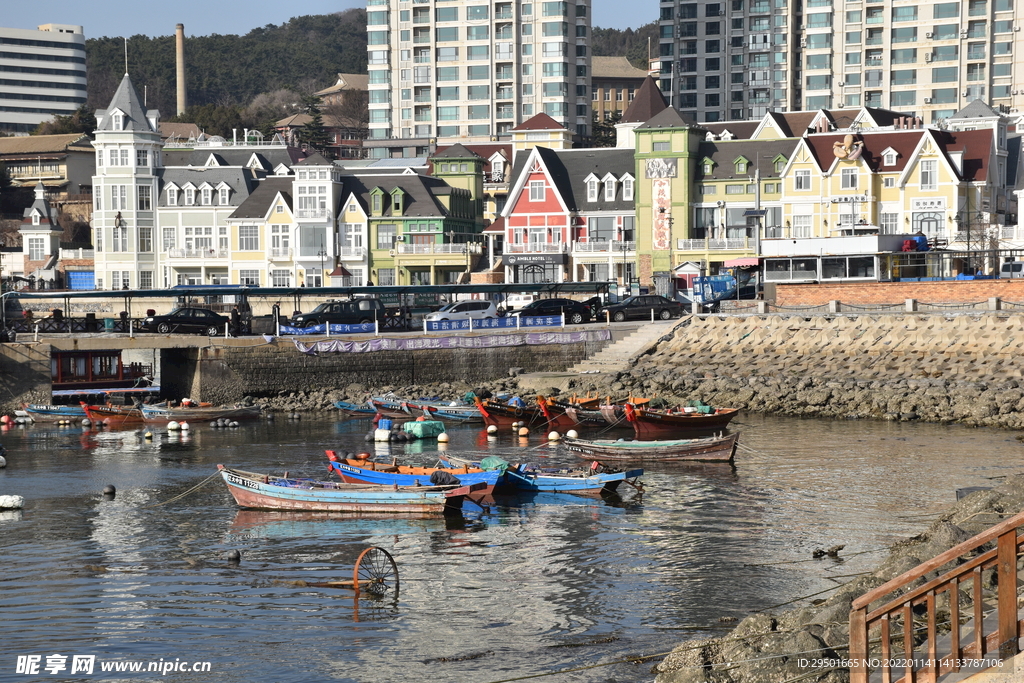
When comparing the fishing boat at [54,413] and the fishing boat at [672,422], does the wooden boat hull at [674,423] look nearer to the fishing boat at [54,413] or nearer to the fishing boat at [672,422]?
the fishing boat at [672,422]

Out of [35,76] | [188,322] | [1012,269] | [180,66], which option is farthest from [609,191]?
[35,76]

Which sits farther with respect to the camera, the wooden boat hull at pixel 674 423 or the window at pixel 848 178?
the window at pixel 848 178

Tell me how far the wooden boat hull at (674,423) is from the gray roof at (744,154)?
48.2m

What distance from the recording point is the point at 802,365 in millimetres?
53312

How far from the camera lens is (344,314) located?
2356 inches

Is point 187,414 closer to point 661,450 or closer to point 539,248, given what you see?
point 661,450

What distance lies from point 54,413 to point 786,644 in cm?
4166

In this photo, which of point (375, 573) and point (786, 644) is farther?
point (375, 573)

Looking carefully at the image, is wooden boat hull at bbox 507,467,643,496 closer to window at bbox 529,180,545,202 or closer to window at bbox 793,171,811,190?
window at bbox 793,171,811,190

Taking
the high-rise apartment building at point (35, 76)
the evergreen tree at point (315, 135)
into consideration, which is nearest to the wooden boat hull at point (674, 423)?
the evergreen tree at point (315, 135)

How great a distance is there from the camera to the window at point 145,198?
306 ft

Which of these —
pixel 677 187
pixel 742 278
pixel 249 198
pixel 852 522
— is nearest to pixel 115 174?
pixel 249 198

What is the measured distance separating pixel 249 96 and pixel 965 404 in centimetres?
17000

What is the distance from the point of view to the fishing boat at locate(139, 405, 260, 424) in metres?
49.3
